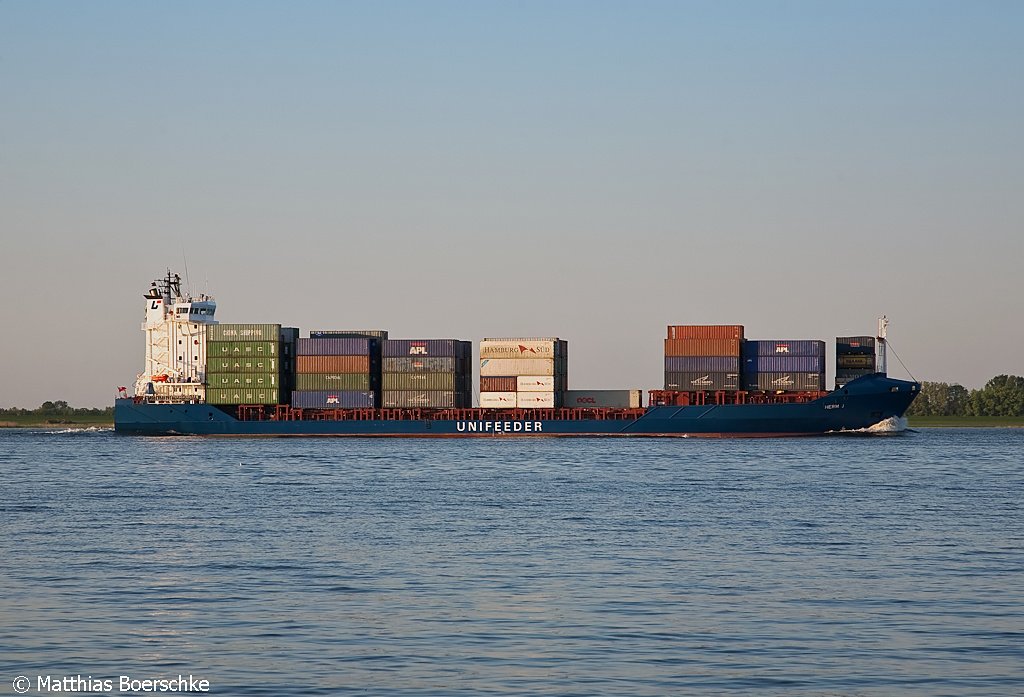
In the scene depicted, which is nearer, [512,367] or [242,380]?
[512,367]

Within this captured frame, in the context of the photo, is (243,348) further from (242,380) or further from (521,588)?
(521,588)

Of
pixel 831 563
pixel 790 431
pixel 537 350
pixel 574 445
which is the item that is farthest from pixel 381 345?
pixel 831 563

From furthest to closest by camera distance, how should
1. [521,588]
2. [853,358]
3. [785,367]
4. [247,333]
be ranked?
[247,333] < [853,358] < [785,367] < [521,588]

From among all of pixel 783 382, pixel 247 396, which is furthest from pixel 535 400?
pixel 247 396

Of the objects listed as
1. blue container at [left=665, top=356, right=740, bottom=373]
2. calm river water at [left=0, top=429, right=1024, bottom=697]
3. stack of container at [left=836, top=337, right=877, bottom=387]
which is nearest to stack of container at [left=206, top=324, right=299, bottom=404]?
blue container at [left=665, top=356, right=740, bottom=373]

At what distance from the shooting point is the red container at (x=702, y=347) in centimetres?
10081

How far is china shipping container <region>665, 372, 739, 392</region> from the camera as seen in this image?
100812mm

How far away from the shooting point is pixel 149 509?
45.1m

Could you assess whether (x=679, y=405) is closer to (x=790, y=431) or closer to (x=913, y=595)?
(x=790, y=431)

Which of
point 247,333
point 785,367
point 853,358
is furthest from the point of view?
point 247,333

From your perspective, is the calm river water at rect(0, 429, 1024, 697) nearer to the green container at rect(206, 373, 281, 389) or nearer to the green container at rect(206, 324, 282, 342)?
the green container at rect(206, 373, 281, 389)

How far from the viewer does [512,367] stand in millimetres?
106688

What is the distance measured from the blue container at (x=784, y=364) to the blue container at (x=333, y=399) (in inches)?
1175

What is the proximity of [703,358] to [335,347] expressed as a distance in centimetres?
2918
